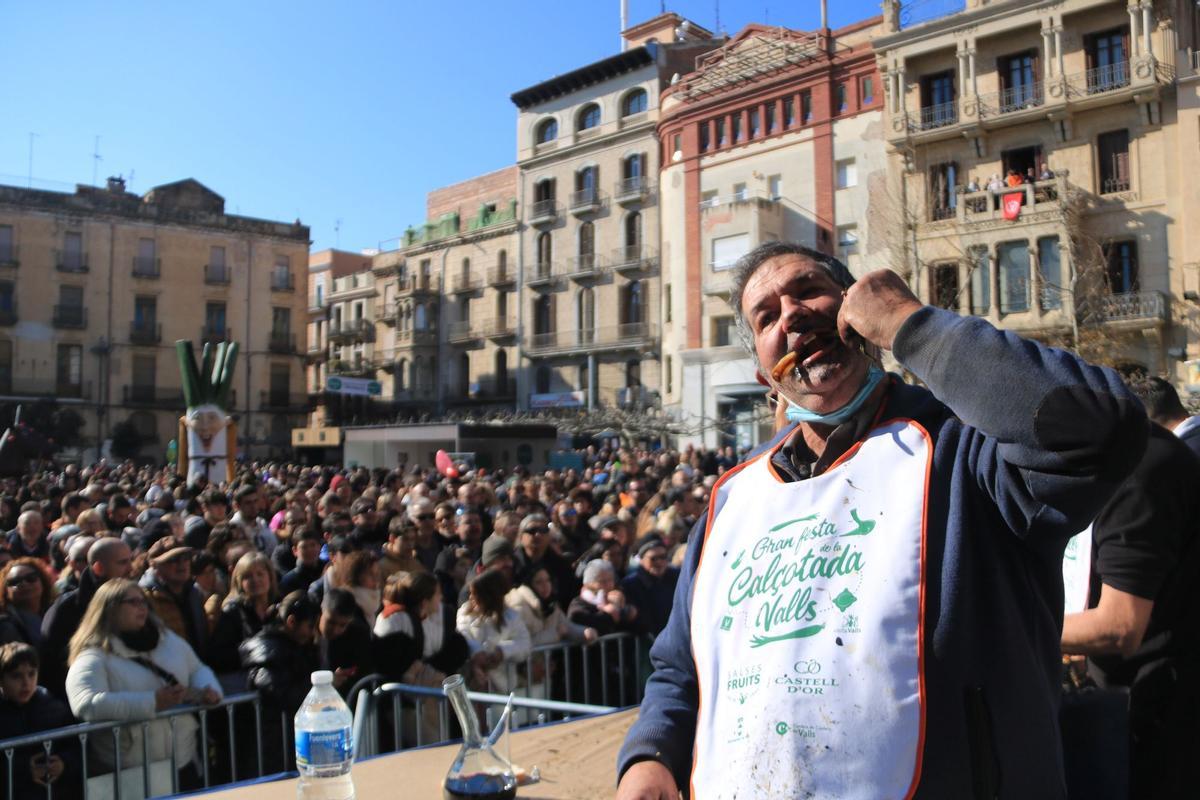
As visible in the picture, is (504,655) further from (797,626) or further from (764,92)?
(764,92)

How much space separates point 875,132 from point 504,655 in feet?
90.3

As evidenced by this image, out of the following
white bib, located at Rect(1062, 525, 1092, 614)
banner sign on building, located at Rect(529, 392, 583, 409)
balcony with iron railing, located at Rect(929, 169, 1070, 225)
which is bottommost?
white bib, located at Rect(1062, 525, 1092, 614)

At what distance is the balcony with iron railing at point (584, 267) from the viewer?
40.2m

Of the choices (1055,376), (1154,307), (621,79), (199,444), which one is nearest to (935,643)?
(1055,376)

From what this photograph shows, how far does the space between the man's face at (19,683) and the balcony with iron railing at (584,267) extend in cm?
3631

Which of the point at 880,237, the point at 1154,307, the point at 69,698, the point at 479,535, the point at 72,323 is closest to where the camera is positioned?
the point at 69,698

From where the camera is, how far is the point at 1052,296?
24953 mm

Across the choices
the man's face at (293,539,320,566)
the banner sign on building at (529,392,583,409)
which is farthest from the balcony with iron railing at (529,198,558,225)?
the man's face at (293,539,320,566)

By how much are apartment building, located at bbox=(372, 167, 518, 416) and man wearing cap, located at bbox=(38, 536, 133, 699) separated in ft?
126

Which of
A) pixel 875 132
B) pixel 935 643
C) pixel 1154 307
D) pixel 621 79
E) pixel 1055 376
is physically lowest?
pixel 935 643

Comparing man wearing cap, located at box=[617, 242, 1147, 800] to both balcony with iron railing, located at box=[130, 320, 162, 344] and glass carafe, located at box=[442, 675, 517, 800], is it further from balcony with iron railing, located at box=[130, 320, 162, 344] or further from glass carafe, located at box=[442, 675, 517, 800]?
balcony with iron railing, located at box=[130, 320, 162, 344]

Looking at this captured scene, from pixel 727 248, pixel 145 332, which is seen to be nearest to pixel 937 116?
pixel 727 248

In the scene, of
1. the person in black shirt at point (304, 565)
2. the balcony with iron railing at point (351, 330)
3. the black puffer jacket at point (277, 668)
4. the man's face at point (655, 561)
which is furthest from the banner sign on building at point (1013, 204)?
the balcony with iron railing at point (351, 330)

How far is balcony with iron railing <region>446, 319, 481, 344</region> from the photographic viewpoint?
4559 cm
